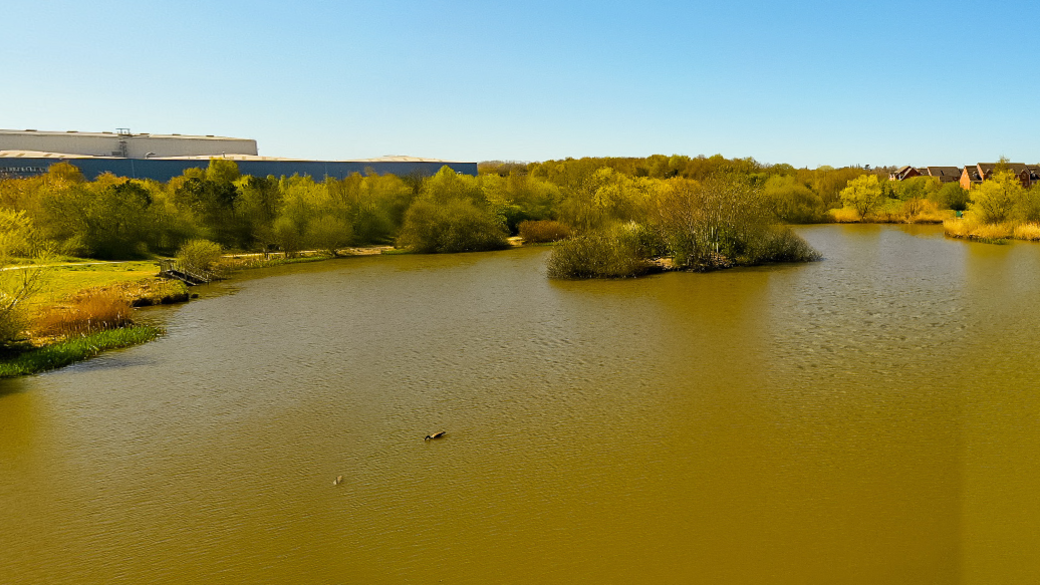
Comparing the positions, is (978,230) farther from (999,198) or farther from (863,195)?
(863,195)

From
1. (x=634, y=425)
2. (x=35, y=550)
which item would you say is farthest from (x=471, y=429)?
(x=35, y=550)

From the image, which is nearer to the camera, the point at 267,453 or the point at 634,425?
the point at 267,453

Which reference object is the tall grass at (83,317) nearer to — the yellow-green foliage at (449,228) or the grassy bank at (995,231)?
the yellow-green foliage at (449,228)

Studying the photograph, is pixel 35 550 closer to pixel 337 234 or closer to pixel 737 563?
pixel 737 563

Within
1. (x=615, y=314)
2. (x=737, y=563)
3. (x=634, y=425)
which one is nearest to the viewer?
(x=737, y=563)

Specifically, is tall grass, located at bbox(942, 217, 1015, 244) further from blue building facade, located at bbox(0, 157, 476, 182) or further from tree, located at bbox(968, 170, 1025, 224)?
blue building facade, located at bbox(0, 157, 476, 182)

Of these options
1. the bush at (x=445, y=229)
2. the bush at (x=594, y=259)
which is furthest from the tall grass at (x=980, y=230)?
the bush at (x=445, y=229)
